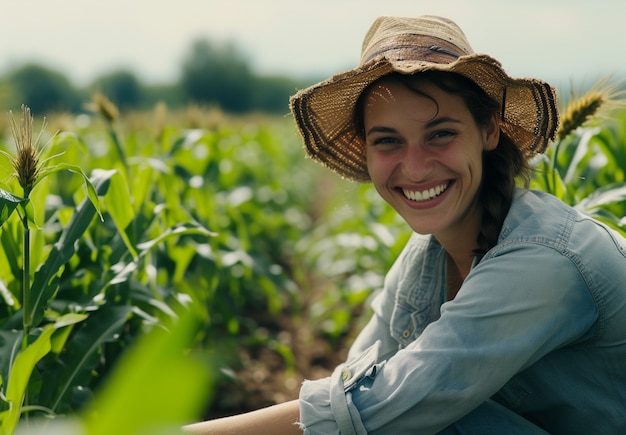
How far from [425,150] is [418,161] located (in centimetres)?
4

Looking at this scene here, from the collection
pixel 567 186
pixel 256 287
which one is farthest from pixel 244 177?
pixel 567 186

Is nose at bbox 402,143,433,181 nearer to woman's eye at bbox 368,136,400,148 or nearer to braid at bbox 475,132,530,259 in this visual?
woman's eye at bbox 368,136,400,148

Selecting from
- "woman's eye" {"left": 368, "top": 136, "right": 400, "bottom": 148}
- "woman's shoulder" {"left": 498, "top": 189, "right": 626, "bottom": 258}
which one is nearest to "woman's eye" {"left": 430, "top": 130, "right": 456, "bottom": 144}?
"woman's eye" {"left": 368, "top": 136, "right": 400, "bottom": 148}

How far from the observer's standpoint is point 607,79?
2.20m

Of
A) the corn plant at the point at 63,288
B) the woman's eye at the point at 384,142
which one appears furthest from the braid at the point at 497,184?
the corn plant at the point at 63,288

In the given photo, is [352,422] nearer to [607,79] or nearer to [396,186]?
[396,186]

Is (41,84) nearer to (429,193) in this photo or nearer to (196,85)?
(196,85)

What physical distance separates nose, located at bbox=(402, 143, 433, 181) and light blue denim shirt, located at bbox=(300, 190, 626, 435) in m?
0.24

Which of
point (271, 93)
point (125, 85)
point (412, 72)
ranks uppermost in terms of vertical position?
point (412, 72)

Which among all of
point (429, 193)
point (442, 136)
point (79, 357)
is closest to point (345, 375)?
point (429, 193)

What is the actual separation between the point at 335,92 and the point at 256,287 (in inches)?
132

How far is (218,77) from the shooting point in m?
83.7

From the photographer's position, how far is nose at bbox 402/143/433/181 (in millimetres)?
1743

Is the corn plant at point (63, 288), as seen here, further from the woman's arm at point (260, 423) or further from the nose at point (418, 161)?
the nose at point (418, 161)
